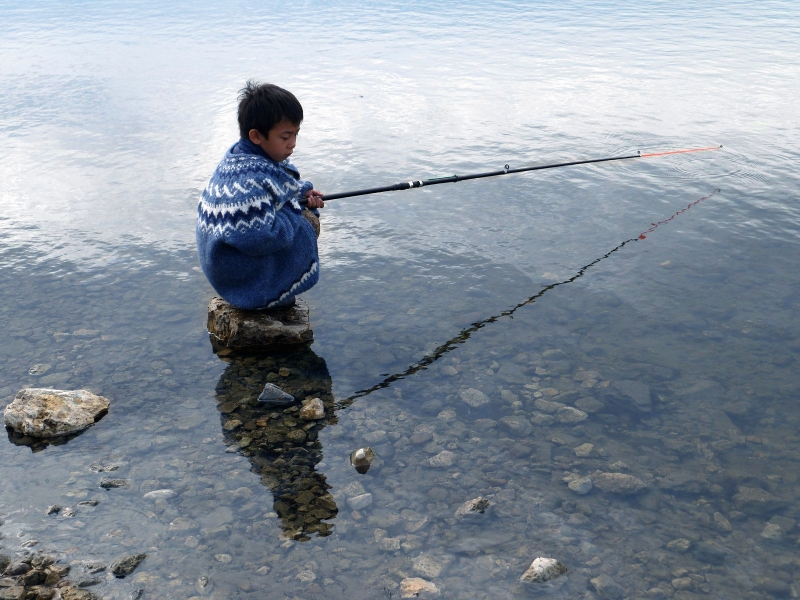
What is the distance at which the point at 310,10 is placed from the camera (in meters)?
24.6

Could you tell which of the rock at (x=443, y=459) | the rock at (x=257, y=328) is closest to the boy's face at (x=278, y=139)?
the rock at (x=257, y=328)

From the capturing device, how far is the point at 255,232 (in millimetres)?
4758

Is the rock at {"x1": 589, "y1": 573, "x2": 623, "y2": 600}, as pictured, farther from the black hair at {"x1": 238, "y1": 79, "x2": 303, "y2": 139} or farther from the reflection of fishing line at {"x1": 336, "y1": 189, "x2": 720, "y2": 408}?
the black hair at {"x1": 238, "y1": 79, "x2": 303, "y2": 139}

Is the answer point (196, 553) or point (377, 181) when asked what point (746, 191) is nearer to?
point (377, 181)

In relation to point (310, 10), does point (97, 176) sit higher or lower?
lower

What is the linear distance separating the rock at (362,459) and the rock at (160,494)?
0.94 meters

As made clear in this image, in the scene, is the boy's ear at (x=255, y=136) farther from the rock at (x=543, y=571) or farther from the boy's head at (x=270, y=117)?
the rock at (x=543, y=571)

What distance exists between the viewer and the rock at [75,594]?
10.5 ft

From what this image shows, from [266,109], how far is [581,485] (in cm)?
287

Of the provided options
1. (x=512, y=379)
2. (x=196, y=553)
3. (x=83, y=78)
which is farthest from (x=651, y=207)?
(x=83, y=78)

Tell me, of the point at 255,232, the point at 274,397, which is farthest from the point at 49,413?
the point at 255,232

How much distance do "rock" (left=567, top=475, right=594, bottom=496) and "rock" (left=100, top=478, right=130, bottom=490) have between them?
2.32 m

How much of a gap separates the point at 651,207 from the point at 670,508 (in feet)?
14.3

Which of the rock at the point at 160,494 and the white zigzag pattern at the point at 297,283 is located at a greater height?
the white zigzag pattern at the point at 297,283
